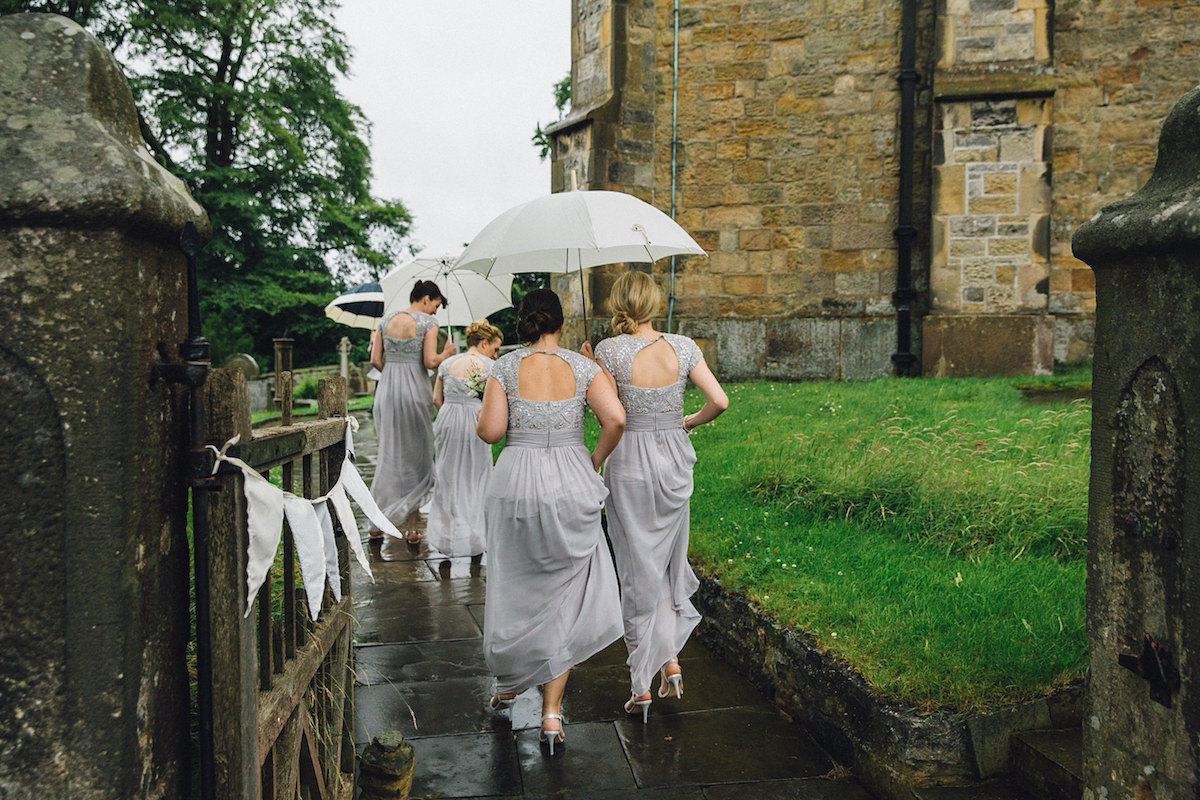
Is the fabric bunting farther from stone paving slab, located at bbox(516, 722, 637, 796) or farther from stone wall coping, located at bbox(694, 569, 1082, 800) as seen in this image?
stone wall coping, located at bbox(694, 569, 1082, 800)

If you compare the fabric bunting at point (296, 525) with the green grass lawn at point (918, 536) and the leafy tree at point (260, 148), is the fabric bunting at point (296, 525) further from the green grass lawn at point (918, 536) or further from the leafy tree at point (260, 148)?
the leafy tree at point (260, 148)

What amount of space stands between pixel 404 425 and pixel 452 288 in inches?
58.4

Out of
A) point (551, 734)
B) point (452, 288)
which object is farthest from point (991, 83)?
point (551, 734)

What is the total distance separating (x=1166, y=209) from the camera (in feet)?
6.77

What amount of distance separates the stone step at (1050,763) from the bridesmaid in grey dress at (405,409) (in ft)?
16.6

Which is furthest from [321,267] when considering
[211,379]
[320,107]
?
[211,379]

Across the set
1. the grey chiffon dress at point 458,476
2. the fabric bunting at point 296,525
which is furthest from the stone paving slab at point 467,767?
the grey chiffon dress at point 458,476

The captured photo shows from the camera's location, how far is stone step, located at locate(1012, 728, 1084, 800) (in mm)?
3098

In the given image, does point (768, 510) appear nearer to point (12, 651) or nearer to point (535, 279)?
point (12, 651)

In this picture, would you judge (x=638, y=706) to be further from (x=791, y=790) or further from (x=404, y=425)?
(x=404, y=425)

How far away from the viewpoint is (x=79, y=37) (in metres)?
1.81

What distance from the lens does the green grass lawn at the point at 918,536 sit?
3.72m

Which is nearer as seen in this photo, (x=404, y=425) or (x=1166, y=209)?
(x=1166, y=209)

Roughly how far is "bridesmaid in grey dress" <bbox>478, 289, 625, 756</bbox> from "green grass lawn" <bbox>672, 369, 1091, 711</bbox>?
0.91m
